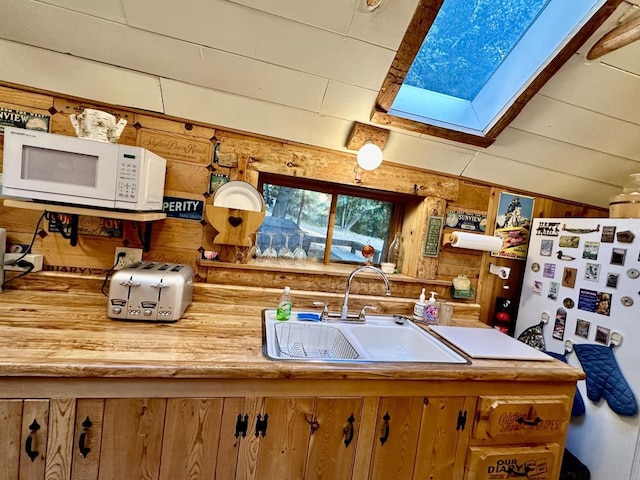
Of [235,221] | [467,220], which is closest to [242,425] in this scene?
[235,221]

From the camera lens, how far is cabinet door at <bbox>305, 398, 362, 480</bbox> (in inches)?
42.3

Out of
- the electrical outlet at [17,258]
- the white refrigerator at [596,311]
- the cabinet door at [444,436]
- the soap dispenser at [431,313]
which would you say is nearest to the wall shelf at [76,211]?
the electrical outlet at [17,258]

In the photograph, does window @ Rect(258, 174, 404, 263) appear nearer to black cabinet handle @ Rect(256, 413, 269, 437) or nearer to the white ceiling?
the white ceiling

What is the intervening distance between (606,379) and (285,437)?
1488 mm

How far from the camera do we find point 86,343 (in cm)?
102

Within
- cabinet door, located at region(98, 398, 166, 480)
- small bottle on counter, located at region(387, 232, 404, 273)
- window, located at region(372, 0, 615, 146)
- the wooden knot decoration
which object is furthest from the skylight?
cabinet door, located at region(98, 398, 166, 480)

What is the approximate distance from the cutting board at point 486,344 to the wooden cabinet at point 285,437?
155 millimetres

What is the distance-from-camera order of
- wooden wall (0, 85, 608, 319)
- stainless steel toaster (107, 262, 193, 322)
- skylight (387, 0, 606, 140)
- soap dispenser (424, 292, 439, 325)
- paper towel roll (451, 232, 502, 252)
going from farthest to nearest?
paper towel roll (451, 232, 502, 252) → soap dispenser (424, 292, 439, 325) → wooden wall (0, 85, 608, 319) → skylight (387, 0, 606, 140) → stainless steel toaster (107, 262, 193, 322)

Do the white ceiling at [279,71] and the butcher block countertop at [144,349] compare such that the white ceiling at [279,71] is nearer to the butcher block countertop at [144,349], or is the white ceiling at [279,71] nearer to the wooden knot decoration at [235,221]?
the wooden knot decoration at [235,221]

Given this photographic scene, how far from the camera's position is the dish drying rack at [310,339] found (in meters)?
1.48

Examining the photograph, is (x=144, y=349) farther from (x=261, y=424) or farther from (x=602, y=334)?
(x=602, y=334)

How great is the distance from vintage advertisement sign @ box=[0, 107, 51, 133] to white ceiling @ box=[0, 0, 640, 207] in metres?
0.13

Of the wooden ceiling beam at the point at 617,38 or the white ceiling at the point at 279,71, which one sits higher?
the wooden ceiling beam at the point at 617,38

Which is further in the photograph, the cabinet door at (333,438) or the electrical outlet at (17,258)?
the electrical outlet at (17,258)
